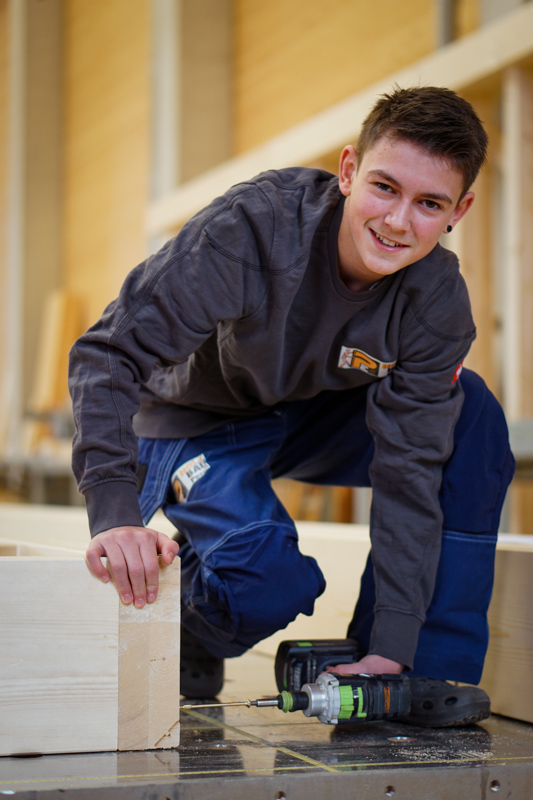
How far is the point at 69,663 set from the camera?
1129 mm

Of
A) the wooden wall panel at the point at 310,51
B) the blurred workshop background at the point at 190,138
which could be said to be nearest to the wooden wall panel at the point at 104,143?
the blurred workshop background at the point at 190,138

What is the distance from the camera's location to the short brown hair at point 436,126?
1300mm

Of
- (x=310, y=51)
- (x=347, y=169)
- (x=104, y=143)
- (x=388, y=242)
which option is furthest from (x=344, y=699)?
(x=104, y=143)

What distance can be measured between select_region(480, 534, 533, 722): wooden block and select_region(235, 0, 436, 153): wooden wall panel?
A: 3027 mm

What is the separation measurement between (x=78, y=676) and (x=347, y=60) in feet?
13.4

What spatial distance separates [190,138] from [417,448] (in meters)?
4.42

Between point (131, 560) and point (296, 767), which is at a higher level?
point (131, 560)

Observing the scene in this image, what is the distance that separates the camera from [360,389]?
1643mm

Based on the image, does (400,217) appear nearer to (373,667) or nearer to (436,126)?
(436,126)

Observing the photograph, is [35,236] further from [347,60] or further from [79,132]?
[347,60]

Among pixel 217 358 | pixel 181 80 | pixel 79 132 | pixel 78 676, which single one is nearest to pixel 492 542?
pixel 217 358

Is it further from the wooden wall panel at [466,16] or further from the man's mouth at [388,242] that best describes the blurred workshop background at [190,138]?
the man's mouth at [388,242]

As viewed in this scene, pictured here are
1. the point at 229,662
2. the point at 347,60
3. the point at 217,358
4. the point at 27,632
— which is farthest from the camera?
the point at 347,60

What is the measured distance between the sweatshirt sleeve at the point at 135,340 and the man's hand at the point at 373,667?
443 millimetres
